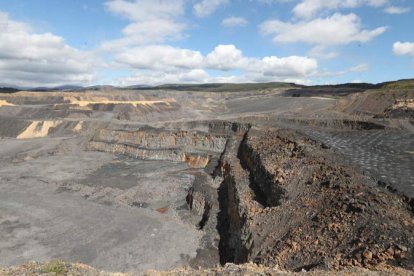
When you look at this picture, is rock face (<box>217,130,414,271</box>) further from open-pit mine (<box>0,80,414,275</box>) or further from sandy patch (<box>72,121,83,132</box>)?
sandy patch (<box>72,121,83,132</box>)

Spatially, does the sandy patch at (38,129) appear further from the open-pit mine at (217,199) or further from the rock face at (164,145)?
the rock face at (164,145)

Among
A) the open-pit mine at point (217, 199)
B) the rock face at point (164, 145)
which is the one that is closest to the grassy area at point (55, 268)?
the open-pit mine at point (217, 199)

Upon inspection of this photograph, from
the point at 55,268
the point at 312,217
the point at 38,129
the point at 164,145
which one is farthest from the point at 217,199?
the point at 38,129

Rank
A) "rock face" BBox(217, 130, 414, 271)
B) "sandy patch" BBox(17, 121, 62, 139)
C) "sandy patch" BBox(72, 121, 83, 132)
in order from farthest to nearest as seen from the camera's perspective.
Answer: "sandy patch" BBox(72, 121, 83, 132), "sandy patch" BBox(17, 121, 62, 139), "rock face" BBox(217, 130, 414, 271)

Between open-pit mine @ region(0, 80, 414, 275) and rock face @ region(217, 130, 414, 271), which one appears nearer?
rock face @ region(217, 130, 414, 271)

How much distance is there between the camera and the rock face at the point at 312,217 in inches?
469

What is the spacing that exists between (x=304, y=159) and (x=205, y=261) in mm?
8556

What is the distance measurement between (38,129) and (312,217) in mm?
53373

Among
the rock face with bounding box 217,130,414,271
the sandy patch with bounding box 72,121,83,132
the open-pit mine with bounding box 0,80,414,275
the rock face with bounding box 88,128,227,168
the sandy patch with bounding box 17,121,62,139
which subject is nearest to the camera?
the rock face with bounding box 217,130,414,271

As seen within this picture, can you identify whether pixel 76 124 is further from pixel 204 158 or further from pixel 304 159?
pixel 304 159

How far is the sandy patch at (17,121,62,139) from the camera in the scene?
189 ft

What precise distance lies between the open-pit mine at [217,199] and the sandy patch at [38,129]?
256 inches

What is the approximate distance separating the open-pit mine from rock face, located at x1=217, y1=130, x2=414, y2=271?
6 centimetres

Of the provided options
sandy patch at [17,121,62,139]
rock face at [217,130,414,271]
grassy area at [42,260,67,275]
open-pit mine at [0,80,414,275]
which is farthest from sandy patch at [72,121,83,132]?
grassy area at [42,260,67,275]
